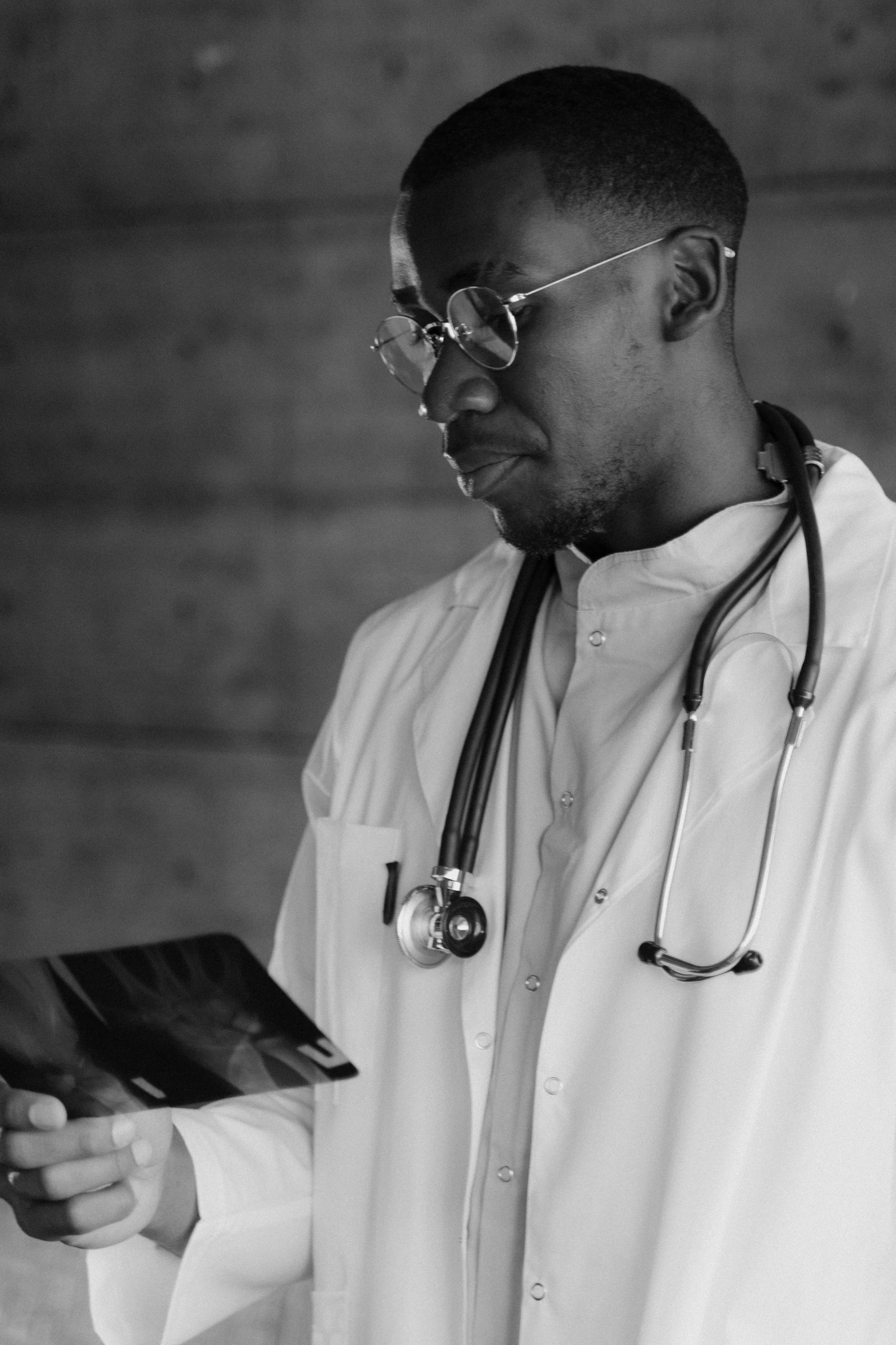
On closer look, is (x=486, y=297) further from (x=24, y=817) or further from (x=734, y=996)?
(x=24, y=817)

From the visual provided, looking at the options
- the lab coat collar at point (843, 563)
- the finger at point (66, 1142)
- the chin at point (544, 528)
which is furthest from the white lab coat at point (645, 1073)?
the finger at point (66, 1142)

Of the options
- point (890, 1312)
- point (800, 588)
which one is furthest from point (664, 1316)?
point (800, 588)

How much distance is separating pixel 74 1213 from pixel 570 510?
716mm

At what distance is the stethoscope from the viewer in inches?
43.6

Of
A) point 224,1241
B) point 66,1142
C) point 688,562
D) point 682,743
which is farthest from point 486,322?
point 224,1241

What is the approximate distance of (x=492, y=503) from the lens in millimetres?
1316

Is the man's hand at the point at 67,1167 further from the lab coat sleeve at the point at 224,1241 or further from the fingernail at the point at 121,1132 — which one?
the lab coat sleeve at the point at 224,1241

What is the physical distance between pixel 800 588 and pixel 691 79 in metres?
1.55

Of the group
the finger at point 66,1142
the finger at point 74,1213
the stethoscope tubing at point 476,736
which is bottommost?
the finger at point 74,1213

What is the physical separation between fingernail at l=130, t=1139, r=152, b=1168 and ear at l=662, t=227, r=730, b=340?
2.70 feet

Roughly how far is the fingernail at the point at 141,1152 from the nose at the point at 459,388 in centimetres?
66

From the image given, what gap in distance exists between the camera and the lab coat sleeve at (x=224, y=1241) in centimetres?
132

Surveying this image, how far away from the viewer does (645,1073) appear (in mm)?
1142

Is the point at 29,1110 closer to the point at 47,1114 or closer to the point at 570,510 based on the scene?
the point at 47,1114
